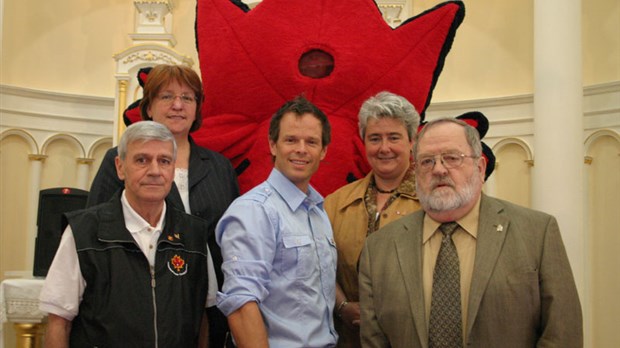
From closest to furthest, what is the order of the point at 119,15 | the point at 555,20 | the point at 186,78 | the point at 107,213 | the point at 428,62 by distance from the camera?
1. the point at 107,213
2. the point at 186,78
3. the point at 428,62
4. the point at 555,20
5. the point at 119,15

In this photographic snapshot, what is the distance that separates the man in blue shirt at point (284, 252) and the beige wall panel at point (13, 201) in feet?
14.8

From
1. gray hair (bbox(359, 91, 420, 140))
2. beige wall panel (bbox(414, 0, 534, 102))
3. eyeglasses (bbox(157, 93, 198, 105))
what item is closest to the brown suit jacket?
gray hair (bbox(359, 91, 420, 140))

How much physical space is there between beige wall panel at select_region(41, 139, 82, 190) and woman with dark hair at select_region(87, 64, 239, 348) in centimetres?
400

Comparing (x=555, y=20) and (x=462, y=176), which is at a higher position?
(x=555, y=20)

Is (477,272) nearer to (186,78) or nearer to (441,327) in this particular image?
(441,327)

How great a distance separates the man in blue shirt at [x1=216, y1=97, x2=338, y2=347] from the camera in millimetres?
1750

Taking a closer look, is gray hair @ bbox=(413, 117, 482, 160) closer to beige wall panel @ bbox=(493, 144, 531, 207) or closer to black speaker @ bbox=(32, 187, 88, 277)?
→ black speaker @ bbox=(32, 187, 88, 277)

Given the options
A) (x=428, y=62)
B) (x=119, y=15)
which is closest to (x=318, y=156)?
(x=428, y=62)

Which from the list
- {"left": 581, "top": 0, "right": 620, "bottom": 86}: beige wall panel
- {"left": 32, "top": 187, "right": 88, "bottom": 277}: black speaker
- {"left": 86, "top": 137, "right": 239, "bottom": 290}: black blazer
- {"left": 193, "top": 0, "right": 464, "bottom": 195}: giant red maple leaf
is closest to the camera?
{"left": 86, "top": 137, "right": 239, "bottom": 290}: black blazer

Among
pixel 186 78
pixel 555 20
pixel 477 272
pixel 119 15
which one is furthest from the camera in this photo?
pixel 119 15

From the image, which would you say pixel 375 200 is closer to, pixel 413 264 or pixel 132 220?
pixel 413 264

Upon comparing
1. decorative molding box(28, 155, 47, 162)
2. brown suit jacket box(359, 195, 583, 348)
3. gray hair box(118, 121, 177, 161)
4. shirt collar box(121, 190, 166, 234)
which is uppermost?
decorative molding box(28, 155, 47, 162)

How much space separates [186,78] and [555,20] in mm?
3325

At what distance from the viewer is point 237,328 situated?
174 centimetres
